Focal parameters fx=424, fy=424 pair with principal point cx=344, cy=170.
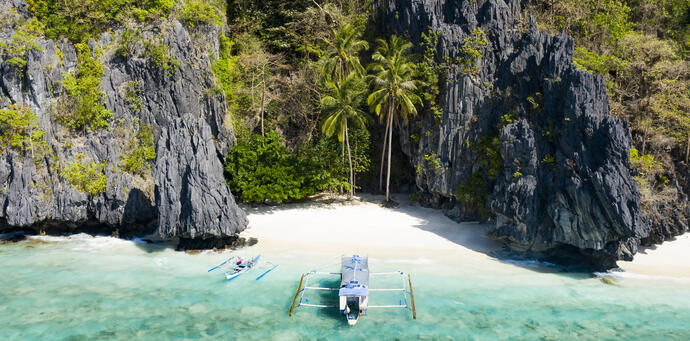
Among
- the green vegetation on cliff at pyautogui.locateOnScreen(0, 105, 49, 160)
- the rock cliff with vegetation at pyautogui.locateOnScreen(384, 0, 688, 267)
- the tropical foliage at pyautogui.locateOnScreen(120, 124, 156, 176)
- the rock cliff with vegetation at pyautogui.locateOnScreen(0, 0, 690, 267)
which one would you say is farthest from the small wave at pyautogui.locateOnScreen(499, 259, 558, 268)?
the green vegetation on cliff at pyautogui.locateOnScreen(0, 105, 49, 160)

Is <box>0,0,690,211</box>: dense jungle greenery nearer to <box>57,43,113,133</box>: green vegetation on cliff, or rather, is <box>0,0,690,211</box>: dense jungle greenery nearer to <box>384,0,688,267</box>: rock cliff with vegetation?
<box>57,43,113,133</box>: green vegetation on cliff

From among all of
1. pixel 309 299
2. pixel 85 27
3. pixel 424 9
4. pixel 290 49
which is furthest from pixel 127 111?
pixel 424 9

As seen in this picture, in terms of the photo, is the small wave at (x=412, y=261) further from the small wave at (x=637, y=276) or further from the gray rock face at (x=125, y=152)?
the gray rock face at (x=125, y=152)

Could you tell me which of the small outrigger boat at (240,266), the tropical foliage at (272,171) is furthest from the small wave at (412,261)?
the tropical foliage at (272,171)

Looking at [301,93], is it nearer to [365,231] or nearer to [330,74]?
[330,74]

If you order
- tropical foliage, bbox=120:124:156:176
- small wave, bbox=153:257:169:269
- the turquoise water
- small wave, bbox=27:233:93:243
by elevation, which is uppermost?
tropical foliage, bbox=120:124:156:176
